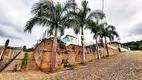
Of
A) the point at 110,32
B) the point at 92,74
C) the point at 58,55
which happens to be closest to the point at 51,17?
the point at 58,55

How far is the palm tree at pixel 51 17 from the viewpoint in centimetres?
1168

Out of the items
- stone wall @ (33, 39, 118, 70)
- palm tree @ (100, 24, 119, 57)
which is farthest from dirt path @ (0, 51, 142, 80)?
palm tree @ (100, 24, 119, 57)

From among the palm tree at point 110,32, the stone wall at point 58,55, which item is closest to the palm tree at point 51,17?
the stone wall at point 58,55

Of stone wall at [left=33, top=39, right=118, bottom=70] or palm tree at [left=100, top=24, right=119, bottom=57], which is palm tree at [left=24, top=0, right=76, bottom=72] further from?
palm tree at [left=100, top=24, right=119, bottom=57]

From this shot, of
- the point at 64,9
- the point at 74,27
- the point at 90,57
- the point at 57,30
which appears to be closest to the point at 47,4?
the point at 64,9

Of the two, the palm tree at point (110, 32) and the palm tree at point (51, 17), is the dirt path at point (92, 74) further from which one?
the palm tree at point (110, 32)

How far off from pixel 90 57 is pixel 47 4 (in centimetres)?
1157

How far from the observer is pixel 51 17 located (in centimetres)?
1206

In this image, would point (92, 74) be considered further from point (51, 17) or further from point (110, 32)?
point (110, 32)

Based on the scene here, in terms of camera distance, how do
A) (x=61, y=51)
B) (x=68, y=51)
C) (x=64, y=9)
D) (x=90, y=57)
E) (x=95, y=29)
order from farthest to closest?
1. (x=95, y=29)
2. (x=90, y=57)
3. (x=68, y=51)
4. (x=61, y=51)
5. (x=64, y=9)

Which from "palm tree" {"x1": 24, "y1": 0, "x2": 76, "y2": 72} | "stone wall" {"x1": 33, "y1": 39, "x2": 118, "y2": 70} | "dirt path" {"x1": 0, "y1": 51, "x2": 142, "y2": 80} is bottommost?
"dirt path" {"x1": 0, "y1": 51, "x2": 142, "y2": 80}

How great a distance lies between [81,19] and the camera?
53.9ft

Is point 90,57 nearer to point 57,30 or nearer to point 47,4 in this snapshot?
point 57,30

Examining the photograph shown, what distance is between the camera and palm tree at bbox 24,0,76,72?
38.3 ft
